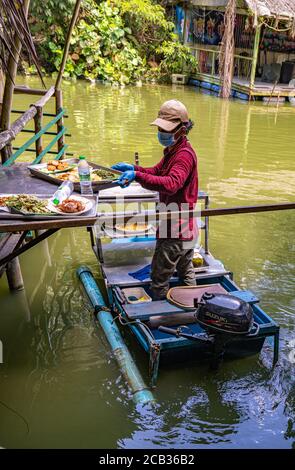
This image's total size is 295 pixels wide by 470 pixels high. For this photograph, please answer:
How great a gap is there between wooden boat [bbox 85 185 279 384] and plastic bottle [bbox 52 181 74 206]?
40 centimetres

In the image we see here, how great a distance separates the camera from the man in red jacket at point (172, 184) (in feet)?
12.8

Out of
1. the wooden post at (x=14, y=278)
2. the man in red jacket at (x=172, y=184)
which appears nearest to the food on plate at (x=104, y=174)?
the man in red jacket at (x=172, y=184)

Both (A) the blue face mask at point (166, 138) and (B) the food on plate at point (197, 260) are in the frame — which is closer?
(A) the blue face mask at point (166, 138)

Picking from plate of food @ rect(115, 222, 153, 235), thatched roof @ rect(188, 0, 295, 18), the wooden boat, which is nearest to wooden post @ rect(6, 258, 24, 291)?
the wooden boat

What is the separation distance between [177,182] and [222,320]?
1.17m

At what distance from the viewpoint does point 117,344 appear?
432 centimetres

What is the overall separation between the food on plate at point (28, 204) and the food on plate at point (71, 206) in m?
0.12

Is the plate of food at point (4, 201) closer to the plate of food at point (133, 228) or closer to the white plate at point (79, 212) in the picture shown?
the white plate at point (79, 212)

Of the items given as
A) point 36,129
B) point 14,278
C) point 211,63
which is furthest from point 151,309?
point 211,63

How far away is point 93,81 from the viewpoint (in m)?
20.8

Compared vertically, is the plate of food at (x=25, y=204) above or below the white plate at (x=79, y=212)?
above

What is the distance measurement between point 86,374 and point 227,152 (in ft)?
28.6

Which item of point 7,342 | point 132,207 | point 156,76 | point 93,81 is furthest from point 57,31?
point 7,342

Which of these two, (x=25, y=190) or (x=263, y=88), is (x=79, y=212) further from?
(x=263, y=88)
